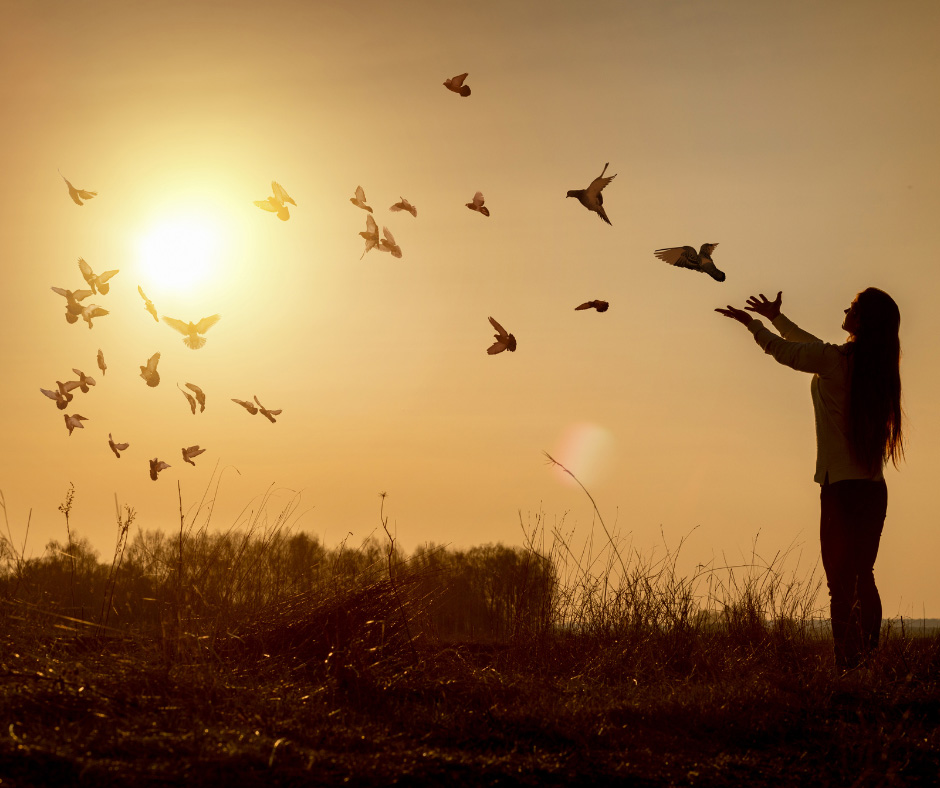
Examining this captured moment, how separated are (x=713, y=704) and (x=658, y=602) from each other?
5.82 feet

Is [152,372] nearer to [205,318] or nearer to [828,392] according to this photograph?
[205,318]

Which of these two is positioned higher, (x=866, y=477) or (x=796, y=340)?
(x=796, y=340)

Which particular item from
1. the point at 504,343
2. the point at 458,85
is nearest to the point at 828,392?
the point at 504,343

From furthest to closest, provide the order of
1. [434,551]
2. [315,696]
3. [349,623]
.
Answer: [434,551], [349,623], [315,696]

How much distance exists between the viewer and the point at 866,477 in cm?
515

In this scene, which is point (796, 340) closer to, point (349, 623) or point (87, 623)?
point (349, 623)

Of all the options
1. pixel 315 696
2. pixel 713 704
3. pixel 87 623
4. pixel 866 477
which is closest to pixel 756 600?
pixel 866 477

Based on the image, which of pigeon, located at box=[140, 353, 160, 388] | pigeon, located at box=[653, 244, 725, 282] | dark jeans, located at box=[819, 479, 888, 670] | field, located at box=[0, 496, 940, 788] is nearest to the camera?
field, located at box=[0, 496, 940, 788]

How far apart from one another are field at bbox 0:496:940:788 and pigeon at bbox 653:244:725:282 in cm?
202

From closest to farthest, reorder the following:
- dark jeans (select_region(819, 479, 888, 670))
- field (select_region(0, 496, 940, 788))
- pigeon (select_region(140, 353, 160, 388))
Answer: field (select_region(0, 496, 940, 788)), dark jeans (select_region(819, 479, 888, 670)), pigeon (select_region(140, 353, 160, 388))

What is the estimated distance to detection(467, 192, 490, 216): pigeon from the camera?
23.9ft

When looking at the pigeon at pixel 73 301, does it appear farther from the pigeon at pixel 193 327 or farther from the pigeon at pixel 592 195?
the pigeon at pixel 592 195

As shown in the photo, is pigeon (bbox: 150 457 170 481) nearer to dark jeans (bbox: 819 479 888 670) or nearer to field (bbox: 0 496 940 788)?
field (bbox: 0 496 940 788)

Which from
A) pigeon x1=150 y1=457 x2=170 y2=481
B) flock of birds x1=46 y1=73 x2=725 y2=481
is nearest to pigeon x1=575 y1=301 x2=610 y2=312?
flock of birds x1=46 y1=73 x2=725 y2=481
